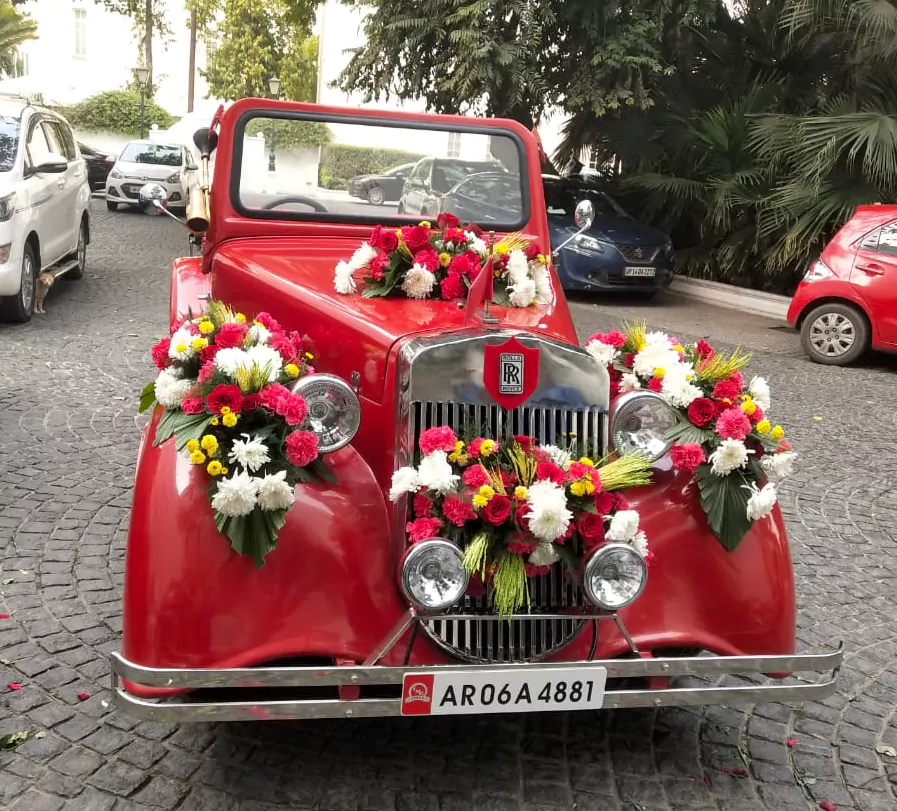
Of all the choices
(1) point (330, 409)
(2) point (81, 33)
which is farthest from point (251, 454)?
(2) point (81, 33)

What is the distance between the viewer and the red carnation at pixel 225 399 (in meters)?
Answer: 2.62

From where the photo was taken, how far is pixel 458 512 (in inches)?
99.6

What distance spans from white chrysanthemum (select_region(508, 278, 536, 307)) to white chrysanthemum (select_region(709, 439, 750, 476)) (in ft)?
3.06

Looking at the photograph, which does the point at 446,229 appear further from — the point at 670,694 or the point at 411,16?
the point at 411,16

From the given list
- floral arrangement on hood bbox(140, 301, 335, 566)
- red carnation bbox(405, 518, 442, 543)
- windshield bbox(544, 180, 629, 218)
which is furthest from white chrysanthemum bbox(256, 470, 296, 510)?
windshield bbox(544, 180, 629, 218)

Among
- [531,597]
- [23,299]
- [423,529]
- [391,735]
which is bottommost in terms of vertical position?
[23,299]

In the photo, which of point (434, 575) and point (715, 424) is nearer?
point (434, 575)

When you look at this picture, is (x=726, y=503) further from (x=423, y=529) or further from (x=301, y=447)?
(x=301, y=447)

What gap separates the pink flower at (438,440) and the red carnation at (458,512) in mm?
150

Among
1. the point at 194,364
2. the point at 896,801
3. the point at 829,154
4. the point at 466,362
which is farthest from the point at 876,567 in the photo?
the point at 829,154

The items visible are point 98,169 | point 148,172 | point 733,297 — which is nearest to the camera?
point 733,297

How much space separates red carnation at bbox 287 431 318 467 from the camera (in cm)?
259

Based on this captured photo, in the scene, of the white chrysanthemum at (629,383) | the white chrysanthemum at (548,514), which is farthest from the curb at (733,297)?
the white chrysanthemum at (548,514)

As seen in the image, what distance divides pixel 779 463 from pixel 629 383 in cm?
55
